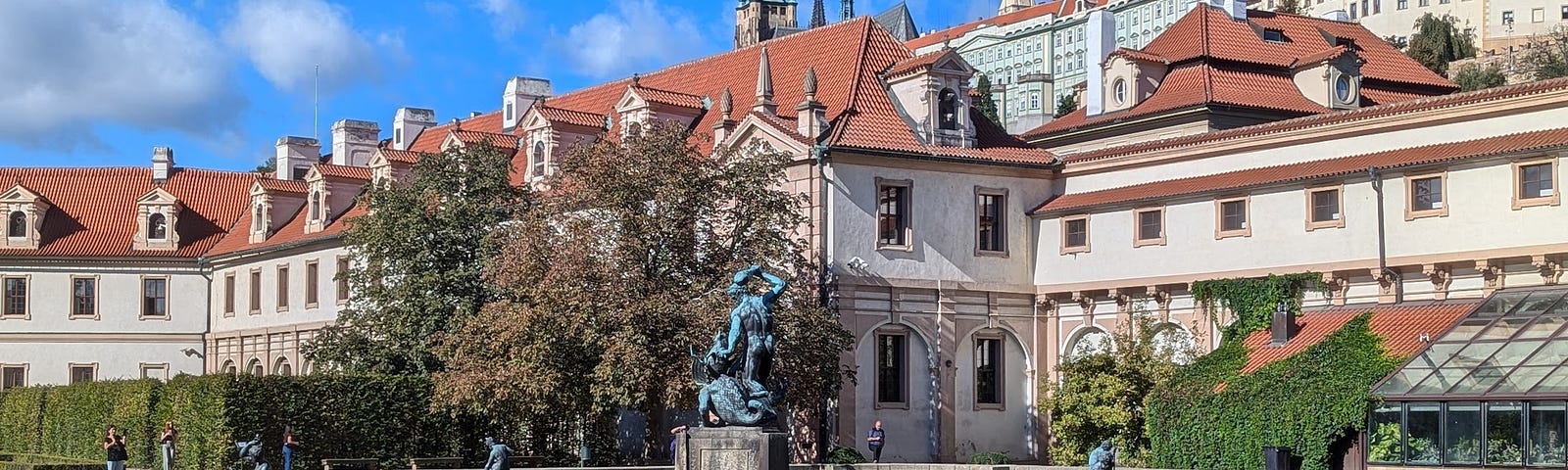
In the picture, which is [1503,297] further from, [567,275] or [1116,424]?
[567,275]

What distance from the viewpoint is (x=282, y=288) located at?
→ 70.6 m

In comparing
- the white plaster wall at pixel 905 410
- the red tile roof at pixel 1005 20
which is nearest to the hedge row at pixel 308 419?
the white plaster wall at pixel 905 410

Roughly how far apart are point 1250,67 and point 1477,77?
46.6m

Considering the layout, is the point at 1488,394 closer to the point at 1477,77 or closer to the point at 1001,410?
the point at 1001,410

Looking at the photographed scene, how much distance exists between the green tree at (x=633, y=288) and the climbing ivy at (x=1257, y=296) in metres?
7.89

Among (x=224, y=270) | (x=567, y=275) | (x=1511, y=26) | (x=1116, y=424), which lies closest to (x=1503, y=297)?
(x=1116, y=424)

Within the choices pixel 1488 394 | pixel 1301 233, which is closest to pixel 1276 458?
pixel 1488 394

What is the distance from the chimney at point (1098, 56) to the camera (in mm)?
60938

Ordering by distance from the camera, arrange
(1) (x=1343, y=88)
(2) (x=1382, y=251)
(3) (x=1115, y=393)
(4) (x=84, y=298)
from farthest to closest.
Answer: (4) (x=84, y=298) < (1) (x=1343, y=88) < (3) (x=1115, y=393) < (2) (x=1382, y=251)

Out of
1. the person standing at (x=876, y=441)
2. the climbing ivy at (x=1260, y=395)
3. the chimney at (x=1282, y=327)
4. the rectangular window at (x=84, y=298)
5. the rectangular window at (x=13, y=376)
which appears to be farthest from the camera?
the rectangular window at (x=84, y=298)

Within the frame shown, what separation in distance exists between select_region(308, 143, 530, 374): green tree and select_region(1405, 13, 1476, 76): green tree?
228 ft

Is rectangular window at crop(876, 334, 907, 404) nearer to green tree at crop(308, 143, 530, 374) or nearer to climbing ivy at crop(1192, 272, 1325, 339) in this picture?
climbing ivy at crop(1192, 272, 1325, 339)

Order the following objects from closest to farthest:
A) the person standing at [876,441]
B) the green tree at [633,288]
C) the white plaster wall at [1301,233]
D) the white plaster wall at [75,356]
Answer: the white plaster wall at [1301,233]
the green tree at [633,288]
the person standing at [876,441]
the white plaster wall at [75,356]

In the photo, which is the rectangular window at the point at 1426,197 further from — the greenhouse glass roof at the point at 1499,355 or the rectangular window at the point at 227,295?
the rectangular window at the point at 227,295
